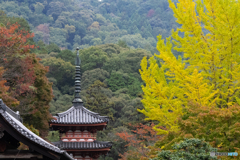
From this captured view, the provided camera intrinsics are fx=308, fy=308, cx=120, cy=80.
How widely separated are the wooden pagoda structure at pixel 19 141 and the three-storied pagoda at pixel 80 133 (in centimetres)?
1108

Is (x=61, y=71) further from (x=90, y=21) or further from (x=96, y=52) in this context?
(x=90, y=21)

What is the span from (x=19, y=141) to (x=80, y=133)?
39.1 ft

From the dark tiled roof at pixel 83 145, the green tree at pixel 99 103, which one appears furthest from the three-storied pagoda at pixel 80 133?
the green tree at pixel 99 103

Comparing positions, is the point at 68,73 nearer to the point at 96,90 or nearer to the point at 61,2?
the point at 96,90

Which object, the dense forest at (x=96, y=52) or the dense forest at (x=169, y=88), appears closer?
the dense forest at (x=169, y=88)

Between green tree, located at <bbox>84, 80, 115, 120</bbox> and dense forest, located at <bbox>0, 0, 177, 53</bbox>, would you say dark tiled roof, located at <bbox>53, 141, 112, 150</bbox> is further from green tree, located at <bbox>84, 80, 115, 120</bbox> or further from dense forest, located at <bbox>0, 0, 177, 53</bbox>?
dense forest, located at <bbox>0, 0, 177, 53</bbox>

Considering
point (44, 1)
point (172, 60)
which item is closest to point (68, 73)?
point (172, 60)

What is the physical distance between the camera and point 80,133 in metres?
17.0

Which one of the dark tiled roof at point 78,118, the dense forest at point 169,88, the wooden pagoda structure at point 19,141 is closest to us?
the wooden pagoda structure at point 19,141

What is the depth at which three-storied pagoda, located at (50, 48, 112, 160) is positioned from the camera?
1636cm

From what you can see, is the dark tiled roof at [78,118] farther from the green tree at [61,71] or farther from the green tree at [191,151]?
the green tree at [61,71]

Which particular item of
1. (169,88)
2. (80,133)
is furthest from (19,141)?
Result: (80,133)

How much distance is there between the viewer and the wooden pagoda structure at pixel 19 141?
495 cm

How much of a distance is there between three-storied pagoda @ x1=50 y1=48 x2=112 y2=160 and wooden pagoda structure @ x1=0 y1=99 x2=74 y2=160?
1108cm
